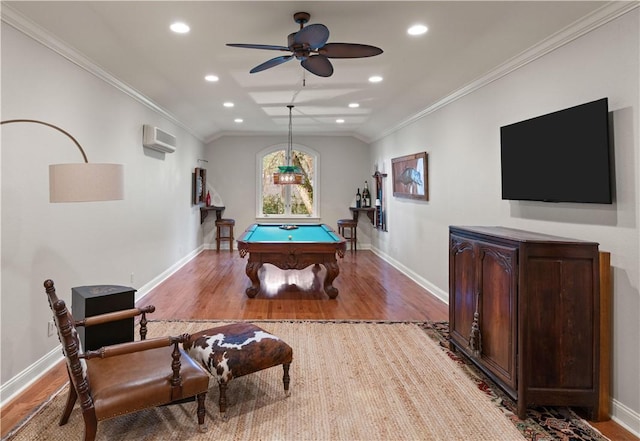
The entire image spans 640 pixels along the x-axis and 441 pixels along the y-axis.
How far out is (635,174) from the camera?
2164 mm

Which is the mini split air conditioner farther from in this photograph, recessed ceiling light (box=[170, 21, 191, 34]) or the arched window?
the arched window

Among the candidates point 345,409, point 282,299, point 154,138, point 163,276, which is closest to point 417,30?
point 345,409

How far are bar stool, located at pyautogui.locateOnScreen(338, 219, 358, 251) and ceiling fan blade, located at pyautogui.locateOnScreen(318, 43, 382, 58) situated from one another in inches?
235

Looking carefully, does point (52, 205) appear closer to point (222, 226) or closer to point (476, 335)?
point (476, 335)

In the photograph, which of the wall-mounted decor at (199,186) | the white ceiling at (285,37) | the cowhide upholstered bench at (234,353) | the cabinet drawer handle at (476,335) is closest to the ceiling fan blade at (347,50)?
the white ceiling at (285,37)

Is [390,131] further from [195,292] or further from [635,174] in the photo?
[635,174]

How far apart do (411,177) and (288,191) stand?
12.8ft

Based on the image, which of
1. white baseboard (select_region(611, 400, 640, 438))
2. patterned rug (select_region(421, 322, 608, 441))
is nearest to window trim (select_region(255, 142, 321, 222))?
patterned rug (select_region(421, 322, 608, 441))

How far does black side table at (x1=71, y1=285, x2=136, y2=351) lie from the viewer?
235 cm

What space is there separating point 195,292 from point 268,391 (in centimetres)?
286

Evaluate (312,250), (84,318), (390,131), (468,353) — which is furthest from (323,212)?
(84,318)

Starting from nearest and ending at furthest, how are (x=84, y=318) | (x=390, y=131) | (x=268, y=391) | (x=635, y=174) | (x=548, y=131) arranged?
(x=635, y=174)
(x=84, y=318)
(x=268, y=391)
(x=548, y=131)
(x=390, y=131)

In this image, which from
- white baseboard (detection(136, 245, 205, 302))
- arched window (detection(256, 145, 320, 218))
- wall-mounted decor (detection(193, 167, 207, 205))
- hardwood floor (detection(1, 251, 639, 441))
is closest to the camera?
hardwood floor (detection(1, 251, 639, 441))

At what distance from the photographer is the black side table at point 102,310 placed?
2.35 meters
